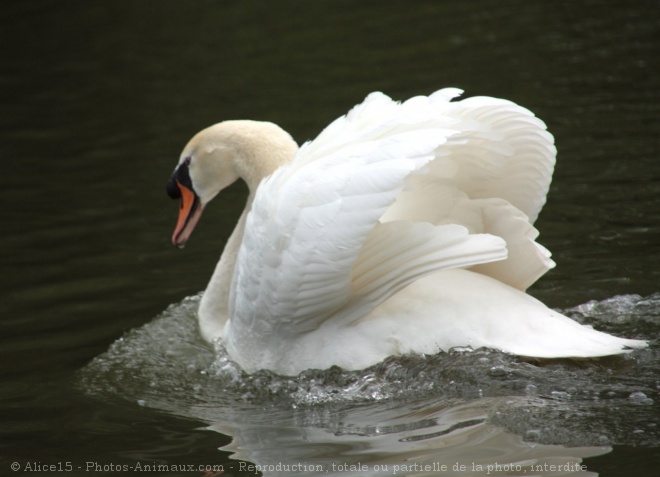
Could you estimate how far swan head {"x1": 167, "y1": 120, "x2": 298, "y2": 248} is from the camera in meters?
6.05

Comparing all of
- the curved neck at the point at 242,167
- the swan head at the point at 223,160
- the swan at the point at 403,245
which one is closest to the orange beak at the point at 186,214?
the swan head at the point at 223,160

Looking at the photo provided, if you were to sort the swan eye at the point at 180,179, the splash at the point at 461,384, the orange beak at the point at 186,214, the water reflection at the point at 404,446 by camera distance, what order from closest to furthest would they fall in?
the water reflection at the point at 404,446, the splash at the point at 461,384, the swan eye at the point at 180,179, the orange beak at the point at 186,214

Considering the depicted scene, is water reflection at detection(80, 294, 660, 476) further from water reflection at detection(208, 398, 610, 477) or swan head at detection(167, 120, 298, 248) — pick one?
Result: swan head at detection(167, 120, 298, 248)

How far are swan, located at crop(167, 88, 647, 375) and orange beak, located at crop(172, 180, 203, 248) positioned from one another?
47.6 inches

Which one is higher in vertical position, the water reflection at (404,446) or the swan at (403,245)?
the swan at (403,245)

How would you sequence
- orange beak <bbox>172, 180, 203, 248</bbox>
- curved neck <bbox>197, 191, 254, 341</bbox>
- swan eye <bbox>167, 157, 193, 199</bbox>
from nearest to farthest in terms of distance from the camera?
curved neck <bbox>197, 191, 254, 341</bbox>
swan eye <bbox>167, 157, 193, 199</bbox>
orange beak <bbox>172, 180, 203, 248</bbox>

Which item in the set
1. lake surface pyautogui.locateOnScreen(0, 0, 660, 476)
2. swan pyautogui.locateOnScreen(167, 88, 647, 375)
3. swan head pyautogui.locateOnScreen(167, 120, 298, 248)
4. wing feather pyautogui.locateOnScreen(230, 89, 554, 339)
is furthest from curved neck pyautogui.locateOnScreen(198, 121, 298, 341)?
→ wing feather pyautogui.locateOnScreen(230, 89, 554, 339)

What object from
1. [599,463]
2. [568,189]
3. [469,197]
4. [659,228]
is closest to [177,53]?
[568,189]

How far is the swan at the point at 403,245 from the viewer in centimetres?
459

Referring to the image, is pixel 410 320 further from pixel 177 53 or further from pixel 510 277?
pixel 177 53

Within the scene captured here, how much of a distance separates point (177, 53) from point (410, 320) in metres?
9.12

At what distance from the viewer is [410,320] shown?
4879mm

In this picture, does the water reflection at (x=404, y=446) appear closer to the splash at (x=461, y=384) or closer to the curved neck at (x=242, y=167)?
the splash at (x=461, y=384)

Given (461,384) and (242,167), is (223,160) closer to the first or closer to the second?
(242,167)
